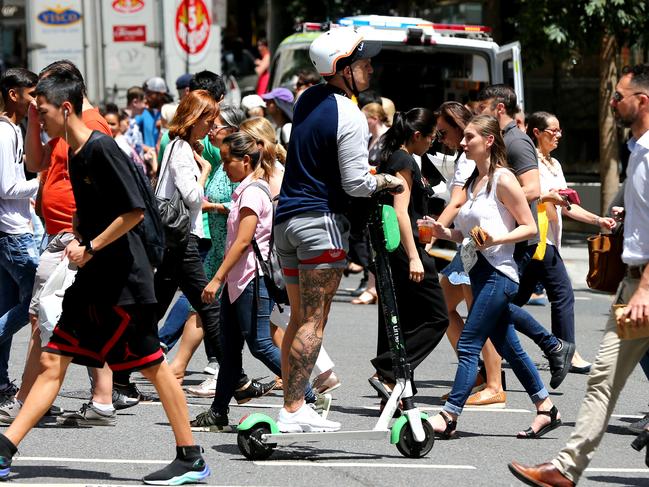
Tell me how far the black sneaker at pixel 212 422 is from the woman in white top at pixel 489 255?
→ 43.6 inches

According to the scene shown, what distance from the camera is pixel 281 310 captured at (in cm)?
775

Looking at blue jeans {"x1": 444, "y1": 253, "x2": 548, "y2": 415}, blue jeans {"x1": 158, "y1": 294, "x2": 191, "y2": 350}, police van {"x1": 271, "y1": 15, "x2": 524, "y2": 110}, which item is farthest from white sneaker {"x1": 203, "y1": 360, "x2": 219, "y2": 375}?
police van {"x1": 271, "y1": 15, "x2": 524, "y2": 110}

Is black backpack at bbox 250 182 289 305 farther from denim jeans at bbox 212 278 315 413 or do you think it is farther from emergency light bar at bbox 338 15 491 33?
emergency light bar at bbox 338 15 491 33

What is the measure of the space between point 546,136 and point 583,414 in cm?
407

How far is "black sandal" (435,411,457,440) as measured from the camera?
7.38 metres

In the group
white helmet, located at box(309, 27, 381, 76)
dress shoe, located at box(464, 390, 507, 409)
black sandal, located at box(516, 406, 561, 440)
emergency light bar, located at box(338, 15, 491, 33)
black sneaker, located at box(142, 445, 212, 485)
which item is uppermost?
white helmet, located at box(309, 27, 381, 76)

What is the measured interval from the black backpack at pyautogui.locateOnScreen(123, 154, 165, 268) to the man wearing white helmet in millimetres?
627

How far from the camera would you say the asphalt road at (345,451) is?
6.43 metres

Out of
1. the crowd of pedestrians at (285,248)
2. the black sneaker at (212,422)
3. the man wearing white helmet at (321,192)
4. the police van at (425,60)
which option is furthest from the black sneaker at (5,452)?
the police van at (425,60)

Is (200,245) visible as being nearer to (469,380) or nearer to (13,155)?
(13,155)

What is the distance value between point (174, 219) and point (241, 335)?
3.06 ft

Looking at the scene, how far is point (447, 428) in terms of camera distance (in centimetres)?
739

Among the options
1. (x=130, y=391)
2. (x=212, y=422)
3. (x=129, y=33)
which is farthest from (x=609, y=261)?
(x=129, y=33)

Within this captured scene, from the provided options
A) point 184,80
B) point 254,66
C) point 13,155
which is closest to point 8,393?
point 13,155
